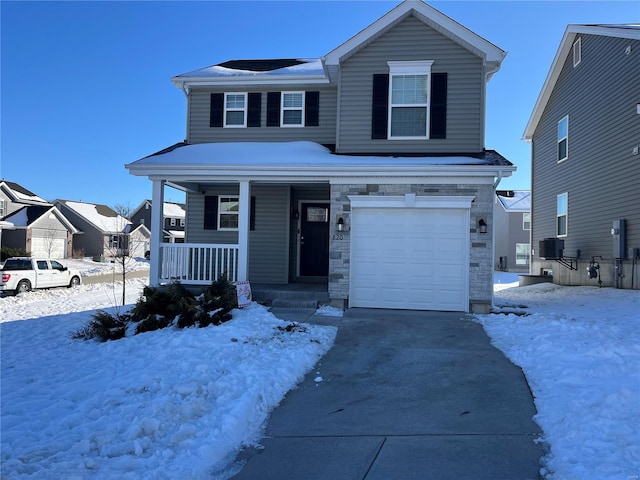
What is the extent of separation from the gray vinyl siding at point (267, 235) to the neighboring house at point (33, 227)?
25500 mm

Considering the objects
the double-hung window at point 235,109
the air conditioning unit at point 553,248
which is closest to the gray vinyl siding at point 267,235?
the double-hung window at point 235,109

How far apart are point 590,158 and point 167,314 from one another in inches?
517

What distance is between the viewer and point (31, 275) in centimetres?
1697

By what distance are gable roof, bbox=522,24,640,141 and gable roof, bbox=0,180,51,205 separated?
36857mm

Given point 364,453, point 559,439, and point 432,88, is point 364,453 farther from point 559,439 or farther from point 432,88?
point 432,88

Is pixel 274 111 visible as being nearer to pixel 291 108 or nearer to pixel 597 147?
pixel 291 108

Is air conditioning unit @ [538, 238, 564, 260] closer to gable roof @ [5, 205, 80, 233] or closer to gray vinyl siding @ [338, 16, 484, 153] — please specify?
gray vinyl siding @ [338, 16, 484, 153]

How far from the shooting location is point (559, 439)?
3.57 meters

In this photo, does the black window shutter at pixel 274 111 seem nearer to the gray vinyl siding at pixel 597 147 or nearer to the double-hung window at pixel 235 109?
the double-hung window at pixel 235 109

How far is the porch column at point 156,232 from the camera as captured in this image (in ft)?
31.7

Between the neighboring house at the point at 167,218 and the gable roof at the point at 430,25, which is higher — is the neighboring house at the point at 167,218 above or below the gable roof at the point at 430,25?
below

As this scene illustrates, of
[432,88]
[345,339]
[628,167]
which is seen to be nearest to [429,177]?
[432,88]

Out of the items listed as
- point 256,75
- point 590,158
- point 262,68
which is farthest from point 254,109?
point 590,158

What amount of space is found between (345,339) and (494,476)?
12.6 ft
